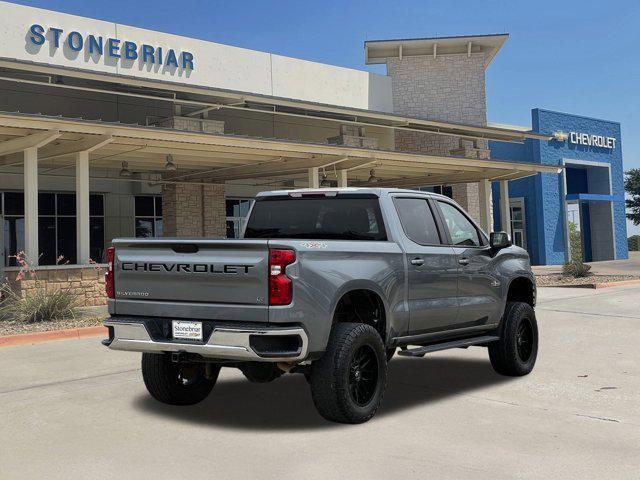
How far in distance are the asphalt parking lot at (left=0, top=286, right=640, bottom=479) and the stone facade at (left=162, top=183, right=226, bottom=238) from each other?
1650 centimetres

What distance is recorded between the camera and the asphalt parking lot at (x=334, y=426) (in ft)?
16.1

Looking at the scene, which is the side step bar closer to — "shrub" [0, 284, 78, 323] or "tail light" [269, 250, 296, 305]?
"tail light" [269, 250, 296, 305]

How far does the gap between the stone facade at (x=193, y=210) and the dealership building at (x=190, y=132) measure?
5 cm

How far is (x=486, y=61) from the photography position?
34.2 metres

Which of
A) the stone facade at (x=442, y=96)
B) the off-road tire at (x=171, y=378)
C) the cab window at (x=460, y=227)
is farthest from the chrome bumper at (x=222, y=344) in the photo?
the stone facade at (x=442, y=96)

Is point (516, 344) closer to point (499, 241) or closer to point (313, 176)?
point (499, 241)

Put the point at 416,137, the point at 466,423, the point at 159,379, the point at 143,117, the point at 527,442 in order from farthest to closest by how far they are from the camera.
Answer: the point at 416,137 < the point at 143,117 < the point at 159,379 < the point at 466,423 < the point at 527,442

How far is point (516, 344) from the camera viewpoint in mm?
8141

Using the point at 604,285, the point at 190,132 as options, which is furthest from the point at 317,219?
the point at 604,285

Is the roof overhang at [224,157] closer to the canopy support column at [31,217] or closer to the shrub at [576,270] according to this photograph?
the canopy support column at [31,217]

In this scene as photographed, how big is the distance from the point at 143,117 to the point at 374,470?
70.2ft

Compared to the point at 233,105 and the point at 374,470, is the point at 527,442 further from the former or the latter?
the point at 233,105

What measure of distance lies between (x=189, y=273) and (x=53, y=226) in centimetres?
2022

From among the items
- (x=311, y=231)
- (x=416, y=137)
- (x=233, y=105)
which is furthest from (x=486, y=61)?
(x=311, y=231)
